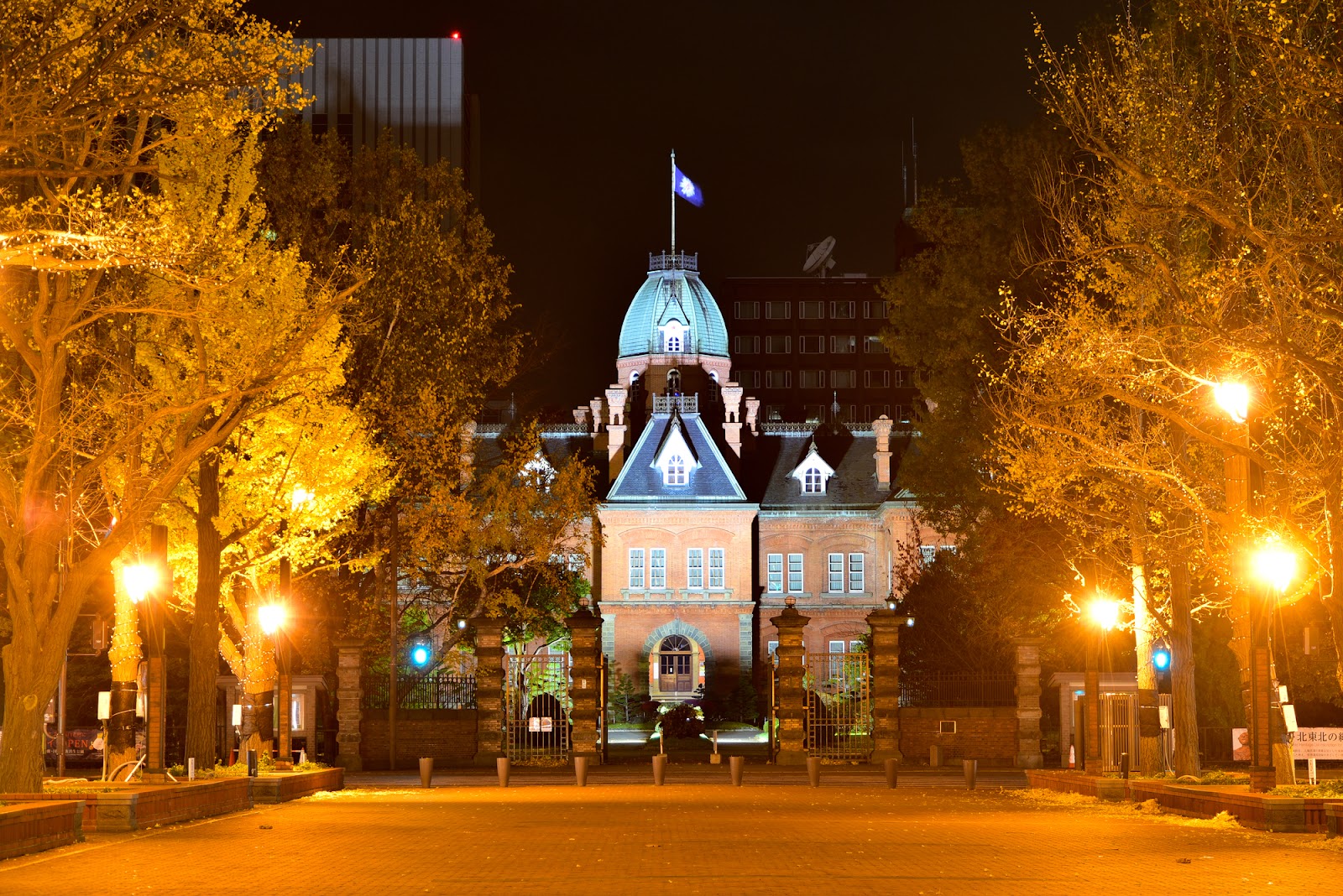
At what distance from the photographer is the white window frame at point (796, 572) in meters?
74.1

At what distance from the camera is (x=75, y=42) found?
16.3 meters

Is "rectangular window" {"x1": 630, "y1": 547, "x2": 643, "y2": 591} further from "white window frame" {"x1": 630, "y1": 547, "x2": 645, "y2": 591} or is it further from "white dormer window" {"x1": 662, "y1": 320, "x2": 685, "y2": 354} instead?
"white dormer window" {"x1": 662, "y1": 320, "x2": 685, "y2": 354}

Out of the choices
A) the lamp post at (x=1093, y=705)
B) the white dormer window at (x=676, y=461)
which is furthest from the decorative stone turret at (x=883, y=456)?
the lamp post at (x=1093, y=705)

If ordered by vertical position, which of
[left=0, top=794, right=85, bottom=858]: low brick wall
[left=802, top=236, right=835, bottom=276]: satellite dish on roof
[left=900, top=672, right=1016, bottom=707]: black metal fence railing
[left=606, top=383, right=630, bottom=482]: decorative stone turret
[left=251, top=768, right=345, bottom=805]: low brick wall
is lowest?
[left=251, top=768, right=345, bottom=805]: low brick wall

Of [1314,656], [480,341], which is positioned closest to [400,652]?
[480,341]

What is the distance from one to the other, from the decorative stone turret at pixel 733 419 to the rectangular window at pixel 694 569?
7.94m

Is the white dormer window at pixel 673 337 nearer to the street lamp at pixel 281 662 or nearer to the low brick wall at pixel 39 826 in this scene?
the street lamp at pixel 281 662

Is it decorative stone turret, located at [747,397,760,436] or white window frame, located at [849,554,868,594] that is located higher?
decorative stone turret, located at [747,397,760,436]

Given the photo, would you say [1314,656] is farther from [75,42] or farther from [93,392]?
[75,42]

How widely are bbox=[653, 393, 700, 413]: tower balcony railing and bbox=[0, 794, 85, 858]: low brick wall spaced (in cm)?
5829

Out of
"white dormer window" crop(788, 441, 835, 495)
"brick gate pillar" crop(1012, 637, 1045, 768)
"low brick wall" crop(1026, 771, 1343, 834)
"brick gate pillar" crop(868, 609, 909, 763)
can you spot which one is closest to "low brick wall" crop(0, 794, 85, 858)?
"low brick wall" crop(1026, 771, 1343, 834)

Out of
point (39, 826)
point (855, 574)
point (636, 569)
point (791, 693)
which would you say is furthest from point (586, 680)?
point (855, 574)

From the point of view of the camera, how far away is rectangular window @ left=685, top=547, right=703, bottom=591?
7125cm

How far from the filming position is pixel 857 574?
244ft
